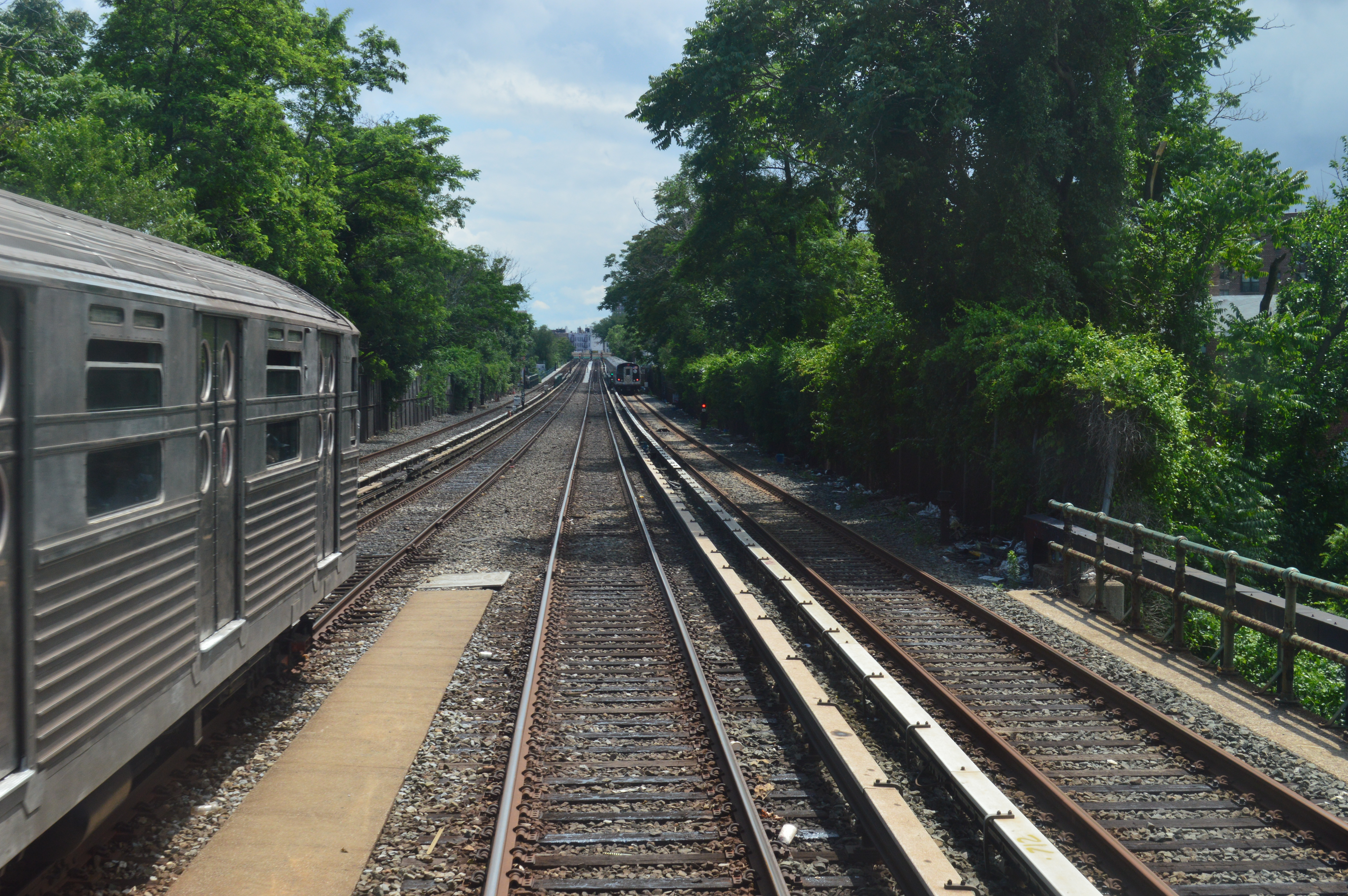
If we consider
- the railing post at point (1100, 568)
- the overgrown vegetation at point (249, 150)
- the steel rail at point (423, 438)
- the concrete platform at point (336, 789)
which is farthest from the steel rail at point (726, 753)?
the steel rail at point (423, 438)

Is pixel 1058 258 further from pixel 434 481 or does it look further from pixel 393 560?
pixel 434 481

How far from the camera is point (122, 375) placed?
446 centimetres

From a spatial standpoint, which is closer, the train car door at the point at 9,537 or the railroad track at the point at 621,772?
the train car door at the point at 9,537

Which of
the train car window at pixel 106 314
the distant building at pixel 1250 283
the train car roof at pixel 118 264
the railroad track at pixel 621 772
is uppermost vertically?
the distant building at pixel 1250 283

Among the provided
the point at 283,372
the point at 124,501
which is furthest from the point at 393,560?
the point at 124,501

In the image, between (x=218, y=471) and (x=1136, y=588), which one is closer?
(x=218, y=471)

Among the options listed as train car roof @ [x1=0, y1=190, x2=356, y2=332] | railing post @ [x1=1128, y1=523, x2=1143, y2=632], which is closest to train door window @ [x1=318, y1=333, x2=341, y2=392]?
train car roof @ [x1=0, y1=190, x2=356, y2=332]

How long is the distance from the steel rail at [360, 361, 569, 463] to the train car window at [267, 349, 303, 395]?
20729mm

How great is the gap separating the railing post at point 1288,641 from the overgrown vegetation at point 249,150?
669 inches

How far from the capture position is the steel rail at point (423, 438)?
29375 mm

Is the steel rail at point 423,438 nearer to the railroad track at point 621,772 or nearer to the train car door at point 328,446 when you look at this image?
the train car door at point 328,446

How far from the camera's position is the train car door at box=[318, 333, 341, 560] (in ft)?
26.3

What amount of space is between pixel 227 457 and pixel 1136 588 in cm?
849

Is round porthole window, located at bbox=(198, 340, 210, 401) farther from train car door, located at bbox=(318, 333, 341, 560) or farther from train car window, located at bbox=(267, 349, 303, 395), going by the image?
train car door, located at bbox=(318, 333, 341, 560)
